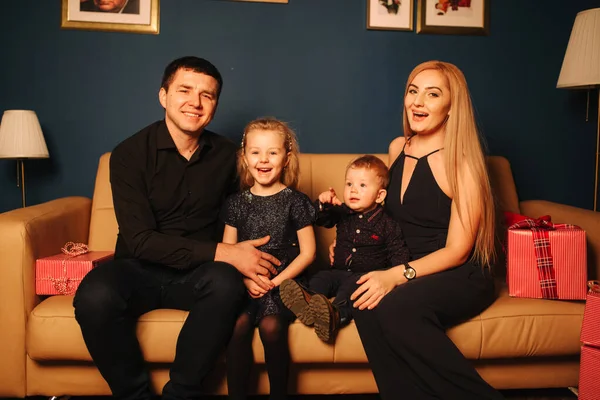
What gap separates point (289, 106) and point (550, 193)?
172 centimetres

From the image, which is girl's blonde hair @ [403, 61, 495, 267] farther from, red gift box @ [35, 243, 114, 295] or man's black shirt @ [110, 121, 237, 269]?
red gift box @ [35, 243, 114, 295]

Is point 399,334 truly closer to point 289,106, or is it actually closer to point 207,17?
point 289,106

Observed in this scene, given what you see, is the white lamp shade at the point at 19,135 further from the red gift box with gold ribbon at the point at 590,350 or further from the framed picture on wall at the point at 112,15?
the red gift box with gold ribbon at the point at 590,350

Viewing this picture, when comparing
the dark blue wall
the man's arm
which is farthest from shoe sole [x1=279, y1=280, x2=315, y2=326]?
the dark blue wall

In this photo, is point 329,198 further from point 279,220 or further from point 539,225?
point 539,225

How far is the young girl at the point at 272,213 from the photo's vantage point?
2.05m

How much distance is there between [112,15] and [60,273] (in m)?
1.59

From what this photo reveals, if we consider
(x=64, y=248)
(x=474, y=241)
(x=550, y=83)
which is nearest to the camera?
(x=474, y=241)

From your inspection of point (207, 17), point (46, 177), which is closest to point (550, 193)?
point (207, 17)

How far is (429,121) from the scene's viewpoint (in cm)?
222

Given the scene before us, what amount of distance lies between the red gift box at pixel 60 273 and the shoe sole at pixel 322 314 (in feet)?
3.03

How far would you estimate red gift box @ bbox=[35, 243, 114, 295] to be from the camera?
214cm

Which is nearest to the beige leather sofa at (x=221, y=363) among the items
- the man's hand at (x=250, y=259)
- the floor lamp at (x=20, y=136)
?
the man's hand at (x=250, y=259)

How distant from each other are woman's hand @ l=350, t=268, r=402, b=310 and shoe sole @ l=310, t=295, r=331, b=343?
0.46ft
